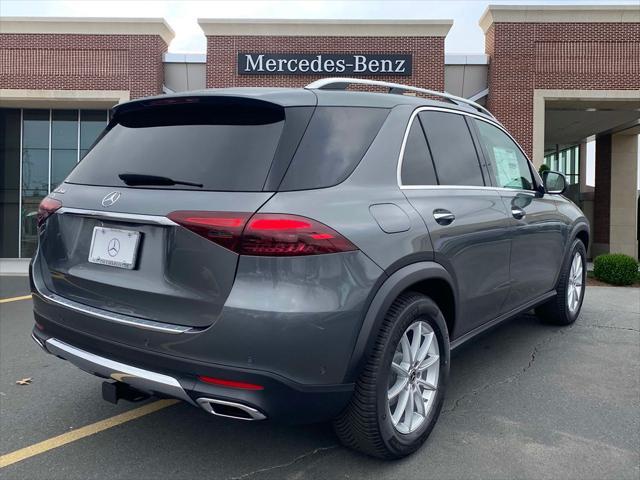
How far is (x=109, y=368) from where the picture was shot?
2.41 m

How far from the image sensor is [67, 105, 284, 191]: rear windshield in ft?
7.63

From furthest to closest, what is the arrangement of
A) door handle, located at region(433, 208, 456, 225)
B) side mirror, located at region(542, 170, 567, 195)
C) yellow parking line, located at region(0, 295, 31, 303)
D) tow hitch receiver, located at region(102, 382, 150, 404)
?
1. yellow parking line, located at region(0, 295, 31, 303)
2. side mirror, located at region(542, 170, 567, 195)
3. door handle, located at region(433, 208, 456, 225)
4. tow hitch receiver, located at region(102, 382, 150, 404)

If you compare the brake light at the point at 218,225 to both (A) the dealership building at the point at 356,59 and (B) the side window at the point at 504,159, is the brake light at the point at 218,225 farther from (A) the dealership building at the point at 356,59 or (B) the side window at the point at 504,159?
(A) the dealership building at the point at 356,59

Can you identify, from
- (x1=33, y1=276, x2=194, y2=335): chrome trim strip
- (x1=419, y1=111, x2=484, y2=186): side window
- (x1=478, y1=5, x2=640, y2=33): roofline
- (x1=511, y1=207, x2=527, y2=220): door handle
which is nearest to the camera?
(x1=33, y1=276, x2=194, y2=335): chrome trim strip

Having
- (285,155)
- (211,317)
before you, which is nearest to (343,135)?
(285,155)

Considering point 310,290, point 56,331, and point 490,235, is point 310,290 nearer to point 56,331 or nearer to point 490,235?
point 56,331

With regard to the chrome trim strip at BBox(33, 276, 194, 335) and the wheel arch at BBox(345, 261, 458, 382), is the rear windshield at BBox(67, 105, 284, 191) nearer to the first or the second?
the chrome trim strip at BBox(33, 276, 194, 335)

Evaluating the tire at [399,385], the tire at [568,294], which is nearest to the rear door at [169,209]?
the tire at [399,385]

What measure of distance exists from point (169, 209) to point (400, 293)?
3.67 ft

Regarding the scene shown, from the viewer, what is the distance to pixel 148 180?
7.99 ft

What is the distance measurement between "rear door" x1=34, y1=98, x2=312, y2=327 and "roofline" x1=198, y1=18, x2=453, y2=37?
14.2 meters

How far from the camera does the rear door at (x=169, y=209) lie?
86.7 inches

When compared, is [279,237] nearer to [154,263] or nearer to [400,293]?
[154,263]

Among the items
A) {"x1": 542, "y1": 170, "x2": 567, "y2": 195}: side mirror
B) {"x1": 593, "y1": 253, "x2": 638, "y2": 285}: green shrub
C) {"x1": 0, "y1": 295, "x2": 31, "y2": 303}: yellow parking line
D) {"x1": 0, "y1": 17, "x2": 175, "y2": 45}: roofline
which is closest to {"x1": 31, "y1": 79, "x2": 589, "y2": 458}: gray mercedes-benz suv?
{"x1": 542, "y1": 170, "x2": 567, "y2": 195}: side mirror
